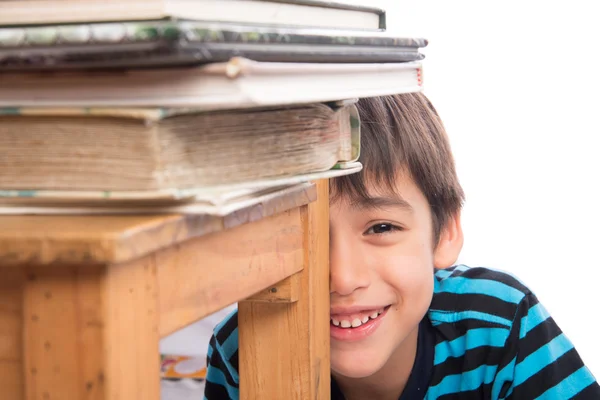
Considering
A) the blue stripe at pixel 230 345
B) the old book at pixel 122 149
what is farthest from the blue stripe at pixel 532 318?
the old book at pixel 122 149

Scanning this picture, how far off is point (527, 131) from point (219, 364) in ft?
3.33

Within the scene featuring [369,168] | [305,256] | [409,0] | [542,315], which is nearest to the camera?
[305,256]

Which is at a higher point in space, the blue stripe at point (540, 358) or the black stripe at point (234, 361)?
the blue stripe at point (540, 358)

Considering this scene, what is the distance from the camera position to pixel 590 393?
3.73ft

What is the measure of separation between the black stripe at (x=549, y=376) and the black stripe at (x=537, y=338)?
4 cm

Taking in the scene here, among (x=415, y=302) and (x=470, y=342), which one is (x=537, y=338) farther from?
(x=415, y=302)

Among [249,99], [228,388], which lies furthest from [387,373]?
[249,99]

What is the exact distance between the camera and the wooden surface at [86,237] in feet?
1.32

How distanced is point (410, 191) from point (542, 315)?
32cm

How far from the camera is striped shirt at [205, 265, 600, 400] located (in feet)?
3.88

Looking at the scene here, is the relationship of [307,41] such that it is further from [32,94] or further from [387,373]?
[387,373]

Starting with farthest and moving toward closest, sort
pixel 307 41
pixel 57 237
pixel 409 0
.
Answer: pixel 409 0 < pixel 307 41 < pixel 57 237

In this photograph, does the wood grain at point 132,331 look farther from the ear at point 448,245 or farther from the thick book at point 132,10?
the ear at point 448,245

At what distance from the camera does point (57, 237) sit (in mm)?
406
